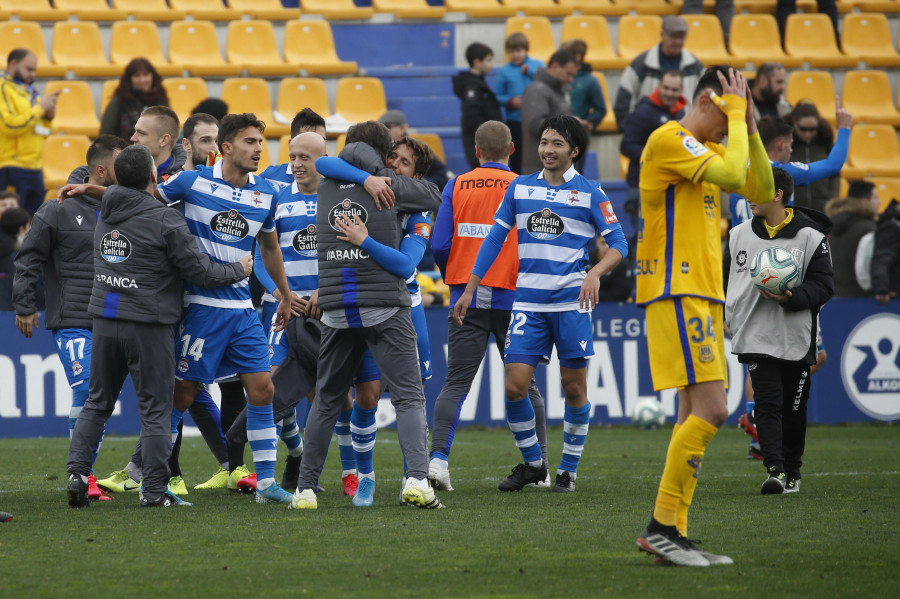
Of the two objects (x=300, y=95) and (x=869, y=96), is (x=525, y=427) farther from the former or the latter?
(x=869, y=96)

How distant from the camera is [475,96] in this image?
50.2ft

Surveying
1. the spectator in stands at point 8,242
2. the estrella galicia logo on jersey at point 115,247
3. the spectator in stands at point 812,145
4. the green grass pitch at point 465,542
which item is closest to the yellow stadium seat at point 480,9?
the spectator in stands at point 812,145

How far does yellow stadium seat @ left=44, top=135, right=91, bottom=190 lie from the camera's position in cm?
1581

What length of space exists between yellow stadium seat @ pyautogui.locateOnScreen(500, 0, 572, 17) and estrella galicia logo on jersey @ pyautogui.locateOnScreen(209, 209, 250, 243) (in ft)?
42.0

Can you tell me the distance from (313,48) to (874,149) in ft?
27.9

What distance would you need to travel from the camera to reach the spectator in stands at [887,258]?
13.3 metres

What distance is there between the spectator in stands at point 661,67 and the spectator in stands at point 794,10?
5.42m

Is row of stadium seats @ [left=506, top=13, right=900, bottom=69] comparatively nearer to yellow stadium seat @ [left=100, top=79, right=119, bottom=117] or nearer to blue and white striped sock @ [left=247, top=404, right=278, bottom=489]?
yellow stadium seat @ [left=100, top=79, right=119, bottom=117]

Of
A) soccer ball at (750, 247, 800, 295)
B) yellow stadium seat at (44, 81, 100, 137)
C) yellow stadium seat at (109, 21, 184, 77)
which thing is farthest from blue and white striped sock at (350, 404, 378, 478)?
yellow stadium seat at (109, 21, 184, 77)

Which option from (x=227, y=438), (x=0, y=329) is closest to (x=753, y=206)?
(x=227, y=438)

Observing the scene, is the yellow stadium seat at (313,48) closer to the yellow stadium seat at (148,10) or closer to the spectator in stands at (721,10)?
the yellow stadium seat at (148,10)

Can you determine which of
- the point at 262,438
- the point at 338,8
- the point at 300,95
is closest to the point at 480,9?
the point at 338,8

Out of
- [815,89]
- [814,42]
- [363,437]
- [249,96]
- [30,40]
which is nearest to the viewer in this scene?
[363,437]

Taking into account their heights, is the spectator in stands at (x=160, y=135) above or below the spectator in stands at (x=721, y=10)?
below
